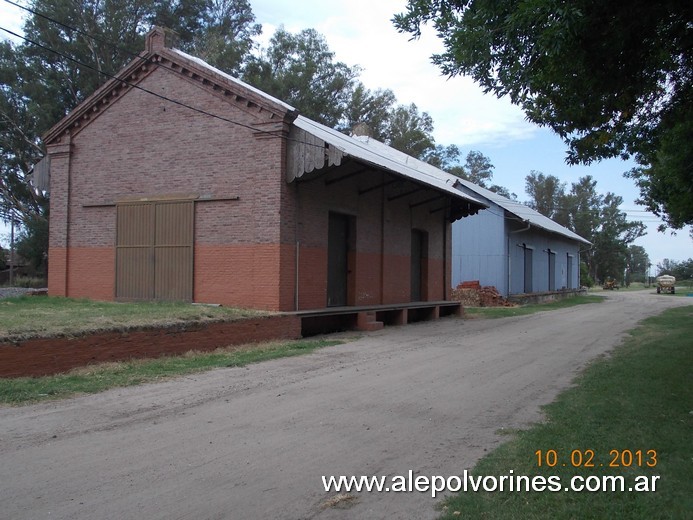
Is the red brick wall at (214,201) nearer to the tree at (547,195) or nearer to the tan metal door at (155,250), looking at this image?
the tan metal door at (155,250)

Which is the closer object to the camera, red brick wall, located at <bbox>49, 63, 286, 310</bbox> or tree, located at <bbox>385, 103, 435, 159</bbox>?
red brick wall, located at <bbox>49, 63, 286, 310</bbox>

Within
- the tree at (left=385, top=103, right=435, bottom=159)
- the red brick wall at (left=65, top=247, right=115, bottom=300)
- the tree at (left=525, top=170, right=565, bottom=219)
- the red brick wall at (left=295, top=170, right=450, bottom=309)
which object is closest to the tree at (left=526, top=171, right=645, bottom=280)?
the tree at (left=525, top=170, right=565, bottom=219)

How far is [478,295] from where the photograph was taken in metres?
32.7

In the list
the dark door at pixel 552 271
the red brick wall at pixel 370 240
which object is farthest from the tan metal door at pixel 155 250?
the dark door at pixel 552 271

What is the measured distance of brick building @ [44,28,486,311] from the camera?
16.1 m

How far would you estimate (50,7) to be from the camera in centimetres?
3706

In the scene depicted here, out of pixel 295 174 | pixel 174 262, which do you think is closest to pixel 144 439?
pixel 295 174

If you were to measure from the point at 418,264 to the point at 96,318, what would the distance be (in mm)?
15342

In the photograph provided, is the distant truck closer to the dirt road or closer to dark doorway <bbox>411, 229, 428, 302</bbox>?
dark doorway <bbox>411, 229, 428, 302</bbox>

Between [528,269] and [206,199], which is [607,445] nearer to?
[206,199]

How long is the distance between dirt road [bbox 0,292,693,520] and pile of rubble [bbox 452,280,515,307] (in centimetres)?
2053

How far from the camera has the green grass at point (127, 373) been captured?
8695 millimetres

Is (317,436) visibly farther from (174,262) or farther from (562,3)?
(174,262)

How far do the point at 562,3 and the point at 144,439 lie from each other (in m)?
6.72
